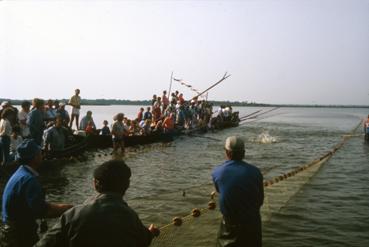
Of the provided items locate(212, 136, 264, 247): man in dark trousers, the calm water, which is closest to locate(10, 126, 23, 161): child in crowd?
the calm water

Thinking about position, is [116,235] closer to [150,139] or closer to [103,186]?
[103,186]

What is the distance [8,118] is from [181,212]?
597 centimetres

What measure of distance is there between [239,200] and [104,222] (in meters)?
2.04

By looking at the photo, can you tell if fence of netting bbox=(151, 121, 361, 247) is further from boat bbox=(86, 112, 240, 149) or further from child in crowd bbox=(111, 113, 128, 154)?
boat bbox=(86, 112, 240, 149)

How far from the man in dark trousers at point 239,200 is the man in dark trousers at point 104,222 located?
1672 mm

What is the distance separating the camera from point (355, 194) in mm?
13180

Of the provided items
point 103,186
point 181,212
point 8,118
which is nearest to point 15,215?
point 103,186

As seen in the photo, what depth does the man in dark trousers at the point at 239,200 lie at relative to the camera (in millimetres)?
4523

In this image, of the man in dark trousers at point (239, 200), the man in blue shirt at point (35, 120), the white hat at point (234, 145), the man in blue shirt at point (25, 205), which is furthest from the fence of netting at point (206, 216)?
the man in blue shirt at point (35, 120)

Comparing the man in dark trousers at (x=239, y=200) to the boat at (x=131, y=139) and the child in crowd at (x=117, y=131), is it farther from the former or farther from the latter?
the boat at (x=131, y=139)

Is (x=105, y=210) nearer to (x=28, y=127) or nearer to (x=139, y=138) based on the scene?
(x=28, y=127)

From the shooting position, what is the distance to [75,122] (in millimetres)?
23641

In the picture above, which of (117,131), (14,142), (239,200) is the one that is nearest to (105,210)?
(239,200)

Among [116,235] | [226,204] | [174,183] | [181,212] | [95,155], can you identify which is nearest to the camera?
[116,235]
